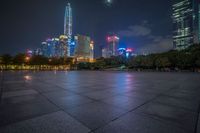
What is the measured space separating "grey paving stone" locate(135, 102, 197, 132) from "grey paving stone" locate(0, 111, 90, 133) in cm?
241

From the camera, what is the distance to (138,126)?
388 cm

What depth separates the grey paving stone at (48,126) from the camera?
361 cm

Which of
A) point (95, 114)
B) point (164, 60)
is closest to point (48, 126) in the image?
point (95, 114)

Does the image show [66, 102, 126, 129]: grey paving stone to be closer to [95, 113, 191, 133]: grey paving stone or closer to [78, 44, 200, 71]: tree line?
[95, 113, 191, 133]: grey paving stone

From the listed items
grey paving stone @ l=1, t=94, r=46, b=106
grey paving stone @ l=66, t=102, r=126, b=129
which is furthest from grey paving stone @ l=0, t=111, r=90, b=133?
grey paving stone @ l=1, t=94, r=46, b=106

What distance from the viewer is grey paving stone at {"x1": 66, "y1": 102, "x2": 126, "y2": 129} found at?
4.10 m

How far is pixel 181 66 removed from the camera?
5962cm

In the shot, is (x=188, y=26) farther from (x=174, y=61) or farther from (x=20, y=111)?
(x=20, y=111)

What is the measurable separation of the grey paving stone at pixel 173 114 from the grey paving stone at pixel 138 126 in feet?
1.12

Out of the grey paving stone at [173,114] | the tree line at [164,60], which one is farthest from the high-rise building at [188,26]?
the grey paving stone at [173,114]

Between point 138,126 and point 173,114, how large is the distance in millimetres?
1641

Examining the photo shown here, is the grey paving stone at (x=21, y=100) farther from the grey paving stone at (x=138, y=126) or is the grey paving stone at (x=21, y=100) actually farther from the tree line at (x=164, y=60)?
the tree line at (x=164, y=60)

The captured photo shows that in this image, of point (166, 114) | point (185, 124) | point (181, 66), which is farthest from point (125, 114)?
point (181, 66)

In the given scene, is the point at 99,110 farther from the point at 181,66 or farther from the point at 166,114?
the point at 181,66
